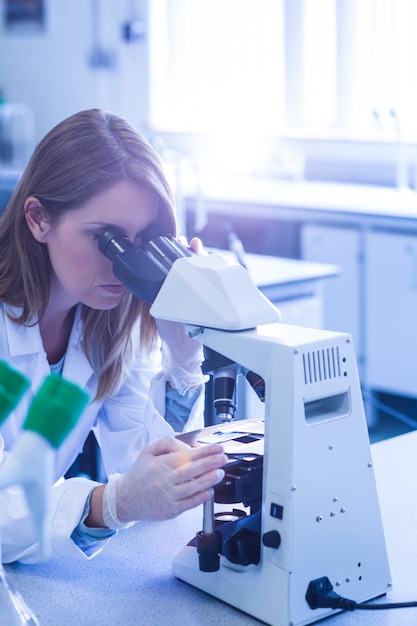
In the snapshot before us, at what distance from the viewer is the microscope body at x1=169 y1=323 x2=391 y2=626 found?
1.06 metres

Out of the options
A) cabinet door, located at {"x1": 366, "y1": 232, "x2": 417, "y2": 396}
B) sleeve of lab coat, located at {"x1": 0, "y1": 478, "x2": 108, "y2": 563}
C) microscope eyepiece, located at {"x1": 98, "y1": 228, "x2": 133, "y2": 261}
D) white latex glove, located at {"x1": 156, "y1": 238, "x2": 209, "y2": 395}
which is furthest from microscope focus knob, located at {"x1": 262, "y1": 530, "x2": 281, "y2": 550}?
cabinet door, located at {"x1": 366, "y1": 232, "x2": 417, "y2": 396}

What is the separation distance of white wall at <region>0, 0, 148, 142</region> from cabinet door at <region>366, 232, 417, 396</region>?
2.34 metres

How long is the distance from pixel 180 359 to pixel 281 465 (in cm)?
55

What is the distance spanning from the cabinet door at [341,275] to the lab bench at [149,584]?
274 centimetres

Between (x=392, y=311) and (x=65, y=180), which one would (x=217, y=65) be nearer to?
(x=392, y=311)

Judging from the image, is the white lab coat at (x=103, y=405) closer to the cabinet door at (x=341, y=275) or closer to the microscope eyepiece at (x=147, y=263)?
the microscope eyepiece at (x=147, y=263)

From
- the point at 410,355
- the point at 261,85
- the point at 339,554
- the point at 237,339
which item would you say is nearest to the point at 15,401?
the point at 237,339

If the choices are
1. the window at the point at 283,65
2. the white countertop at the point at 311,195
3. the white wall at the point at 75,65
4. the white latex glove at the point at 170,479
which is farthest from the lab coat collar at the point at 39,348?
the white wall at the point at 75,65

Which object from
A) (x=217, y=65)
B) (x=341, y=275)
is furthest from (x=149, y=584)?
(x=217, y=65)

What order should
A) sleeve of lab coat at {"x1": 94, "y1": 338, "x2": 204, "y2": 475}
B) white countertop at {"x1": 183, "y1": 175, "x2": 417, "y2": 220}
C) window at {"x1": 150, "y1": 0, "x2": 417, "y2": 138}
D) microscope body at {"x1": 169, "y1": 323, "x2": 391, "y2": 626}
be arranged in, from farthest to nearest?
window at {"x1": 150, "y1": 0, "x2": 417, "y2": 138}, white countertop at {"x1": 183, "y1": 175, "x2": 417, "y2": 220}, sleeve of lab coat at {"x1": 94, "y1": 338, "x2": 204, "y2": 475}, microscope body at {"x1": 169, "y1": 323, "x2": 391, "y2": 626}

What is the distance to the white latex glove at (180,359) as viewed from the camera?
1.58 meters

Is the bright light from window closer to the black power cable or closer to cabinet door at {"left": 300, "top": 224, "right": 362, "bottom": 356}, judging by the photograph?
cabinet door at {"left": 300, "top": 224, "right": 362, "bottom": 356}

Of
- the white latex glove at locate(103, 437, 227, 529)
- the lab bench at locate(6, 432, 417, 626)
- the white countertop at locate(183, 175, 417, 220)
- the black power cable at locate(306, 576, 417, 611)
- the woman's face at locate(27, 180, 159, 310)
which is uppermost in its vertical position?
the woman's face at locate(27, 180, 159, 310)

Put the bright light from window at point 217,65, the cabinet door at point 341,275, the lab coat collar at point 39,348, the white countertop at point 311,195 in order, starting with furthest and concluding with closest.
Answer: the bright light from window at point 217,65 → the cabinet door at point 341,275 → the white countertop at point 311,195 → the lab coat collar at point 39,348
